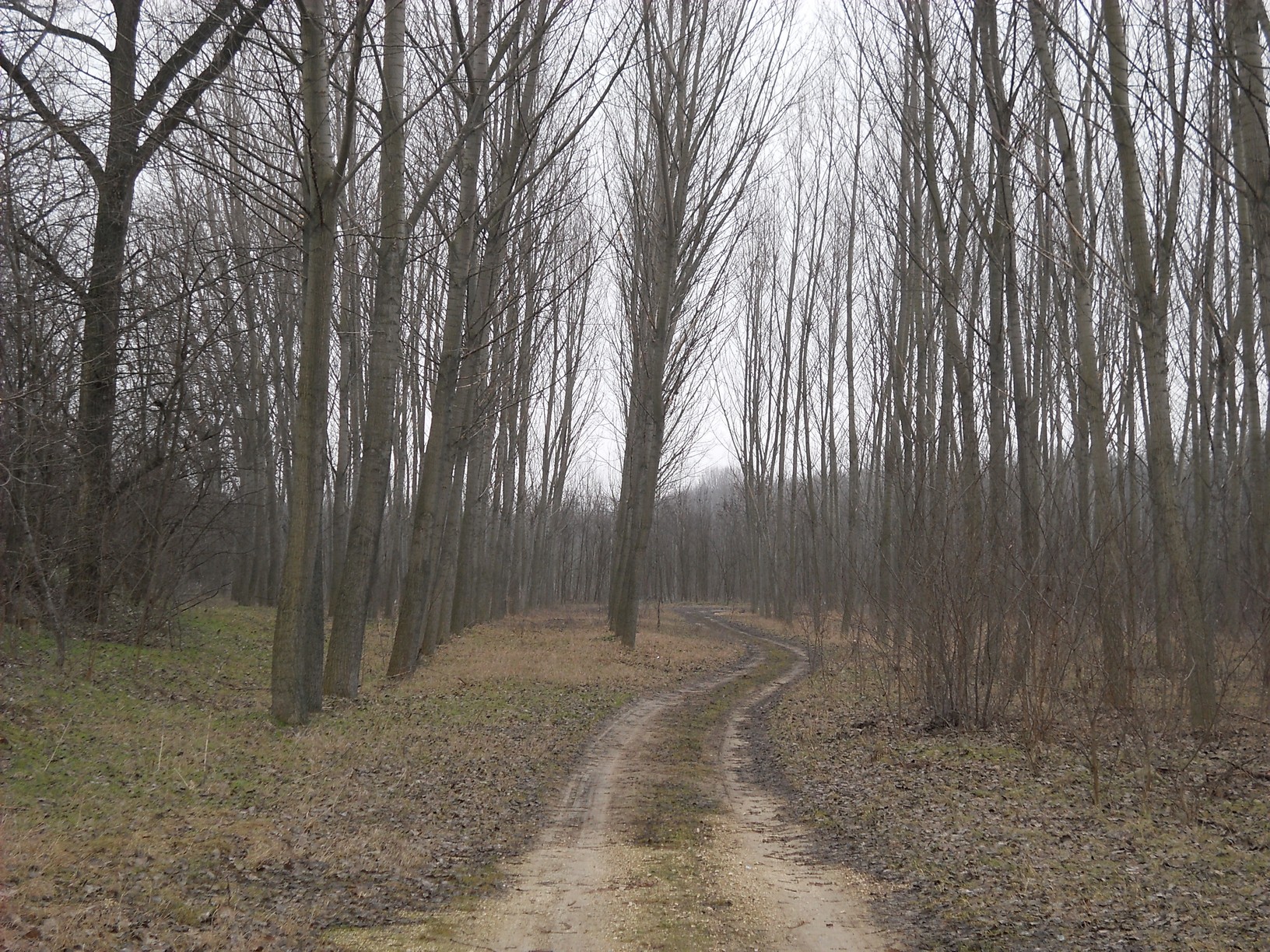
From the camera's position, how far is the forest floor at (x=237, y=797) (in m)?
4.22

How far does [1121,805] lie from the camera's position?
6.57 m

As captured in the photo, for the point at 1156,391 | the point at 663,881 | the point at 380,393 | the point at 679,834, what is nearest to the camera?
the point at 663,881

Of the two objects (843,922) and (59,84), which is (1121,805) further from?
(59,84)

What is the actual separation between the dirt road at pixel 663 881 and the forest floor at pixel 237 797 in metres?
0.33

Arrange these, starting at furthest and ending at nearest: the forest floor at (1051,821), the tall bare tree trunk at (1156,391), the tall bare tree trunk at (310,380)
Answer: the tall bare tree trunk at (310,380) → the tall bare tree trunk at (1156,391) → the forest floor at (1051,821)

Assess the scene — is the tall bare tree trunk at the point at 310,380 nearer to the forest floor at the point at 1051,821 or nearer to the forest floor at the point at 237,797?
the forest floor at the point at 237,797

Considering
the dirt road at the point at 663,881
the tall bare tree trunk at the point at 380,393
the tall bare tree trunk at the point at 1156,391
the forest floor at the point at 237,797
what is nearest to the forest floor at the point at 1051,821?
the dirt road at the point at 663,881

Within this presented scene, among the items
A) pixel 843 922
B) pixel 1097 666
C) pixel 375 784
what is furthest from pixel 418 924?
pixel 1097 666

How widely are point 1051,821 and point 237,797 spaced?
18.7 feet

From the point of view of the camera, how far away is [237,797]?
6.23 m

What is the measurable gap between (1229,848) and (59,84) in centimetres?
1283

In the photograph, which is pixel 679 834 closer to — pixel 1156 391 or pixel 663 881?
pixel 663 881

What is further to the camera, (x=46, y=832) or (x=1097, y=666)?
(x=1097, y=666)

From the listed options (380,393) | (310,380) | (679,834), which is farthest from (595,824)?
(380,393)
